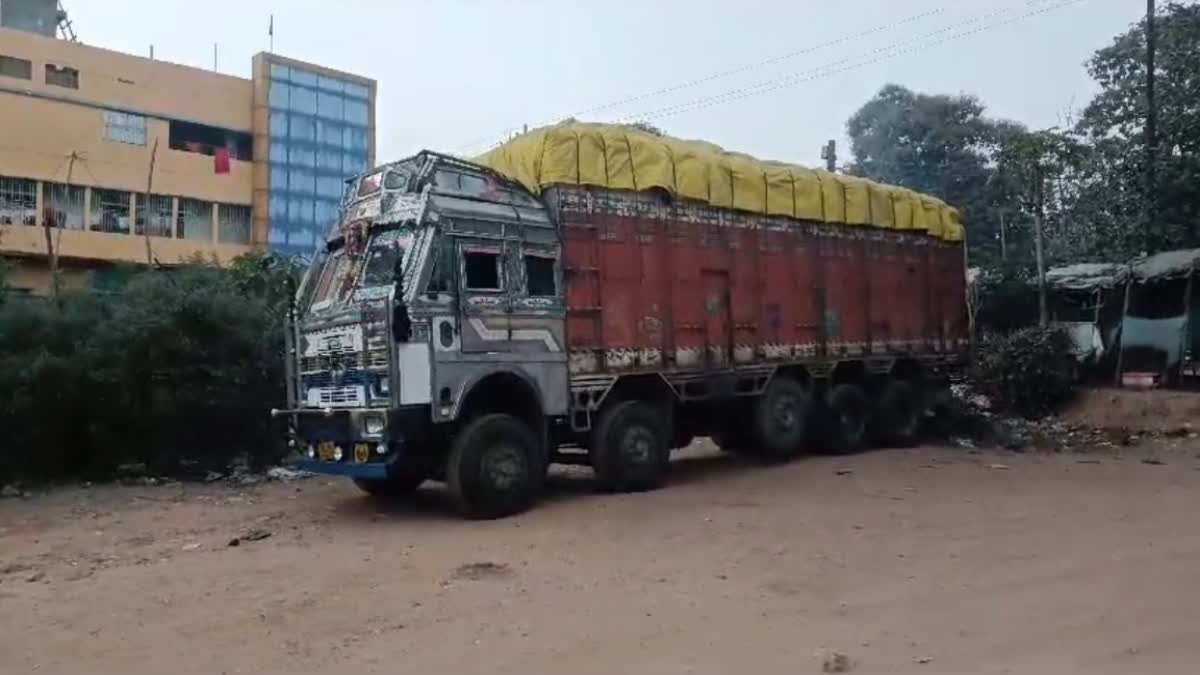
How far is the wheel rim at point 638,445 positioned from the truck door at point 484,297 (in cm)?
172

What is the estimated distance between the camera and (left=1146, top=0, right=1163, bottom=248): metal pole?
1889cm

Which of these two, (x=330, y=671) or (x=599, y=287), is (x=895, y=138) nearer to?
(x=599, y=287)

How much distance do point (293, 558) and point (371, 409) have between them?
148cm

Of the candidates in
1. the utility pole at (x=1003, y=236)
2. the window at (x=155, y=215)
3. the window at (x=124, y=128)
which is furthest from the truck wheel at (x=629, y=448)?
the window at (x=124, y=128)

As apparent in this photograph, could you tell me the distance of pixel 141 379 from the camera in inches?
441

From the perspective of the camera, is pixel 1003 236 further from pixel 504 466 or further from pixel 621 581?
pixel 621 581

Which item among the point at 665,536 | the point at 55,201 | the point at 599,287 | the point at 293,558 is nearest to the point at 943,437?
the point at 599,287

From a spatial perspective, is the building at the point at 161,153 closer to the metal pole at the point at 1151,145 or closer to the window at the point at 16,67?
the window at the point at 16,67

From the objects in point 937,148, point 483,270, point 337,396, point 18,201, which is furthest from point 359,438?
point 937,148

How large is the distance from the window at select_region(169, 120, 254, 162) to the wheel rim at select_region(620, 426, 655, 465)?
2193 cm

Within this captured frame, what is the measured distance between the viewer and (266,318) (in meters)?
12.0

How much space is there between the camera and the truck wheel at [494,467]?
8.52m

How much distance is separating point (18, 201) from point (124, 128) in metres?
3.32

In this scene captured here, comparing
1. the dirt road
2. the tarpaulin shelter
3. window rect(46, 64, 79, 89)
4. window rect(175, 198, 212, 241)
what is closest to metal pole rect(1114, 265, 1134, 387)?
the tarpaulin shelter
